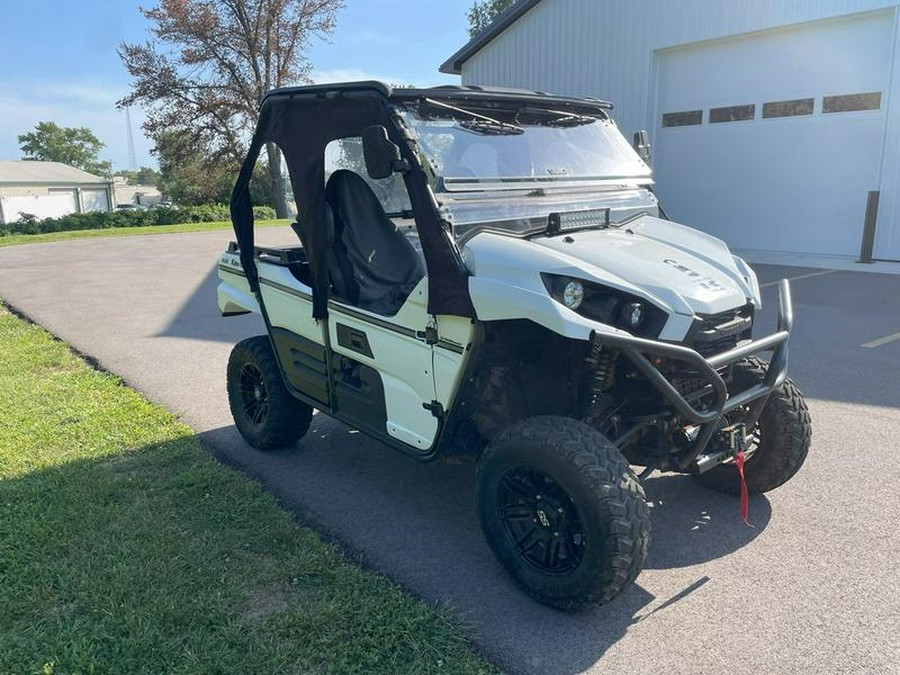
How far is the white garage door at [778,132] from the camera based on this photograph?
12.0 metres

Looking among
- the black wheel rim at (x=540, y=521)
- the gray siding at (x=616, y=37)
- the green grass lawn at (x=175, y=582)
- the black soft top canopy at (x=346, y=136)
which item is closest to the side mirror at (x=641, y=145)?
the black soft top canopy at (x=346, y=136)

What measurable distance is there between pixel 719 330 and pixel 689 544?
1089mm

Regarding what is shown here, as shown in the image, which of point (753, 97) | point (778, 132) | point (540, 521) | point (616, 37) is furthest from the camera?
point (616, 37)

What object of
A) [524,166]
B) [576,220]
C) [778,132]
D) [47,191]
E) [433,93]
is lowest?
[576,220]

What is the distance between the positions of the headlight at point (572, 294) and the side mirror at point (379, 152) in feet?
2.93

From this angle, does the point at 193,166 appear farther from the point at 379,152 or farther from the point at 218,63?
the point at 379,152

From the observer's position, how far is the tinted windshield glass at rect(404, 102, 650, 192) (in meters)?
3.34

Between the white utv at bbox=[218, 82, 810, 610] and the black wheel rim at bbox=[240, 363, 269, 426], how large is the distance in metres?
0.45

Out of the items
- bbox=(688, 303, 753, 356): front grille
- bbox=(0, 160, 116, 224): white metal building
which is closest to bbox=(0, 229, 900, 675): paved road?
bbox=(688, 303, 753, 356): front grille

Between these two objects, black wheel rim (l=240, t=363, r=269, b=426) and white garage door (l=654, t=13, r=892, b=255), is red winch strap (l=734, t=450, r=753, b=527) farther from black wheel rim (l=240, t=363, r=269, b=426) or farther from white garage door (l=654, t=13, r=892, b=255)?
white garage door (l=654, t=13, r=892, b=255)

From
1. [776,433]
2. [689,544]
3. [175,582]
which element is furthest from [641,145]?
[175,582]

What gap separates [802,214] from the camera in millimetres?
13070

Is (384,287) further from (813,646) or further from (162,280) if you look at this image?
(162,280)

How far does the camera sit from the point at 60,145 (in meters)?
87.9
